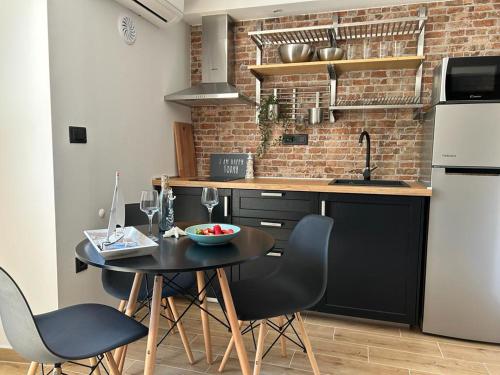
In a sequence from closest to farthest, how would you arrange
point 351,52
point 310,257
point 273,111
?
point 310,257 → point 351,52 → point 273,111

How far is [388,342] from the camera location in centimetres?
239

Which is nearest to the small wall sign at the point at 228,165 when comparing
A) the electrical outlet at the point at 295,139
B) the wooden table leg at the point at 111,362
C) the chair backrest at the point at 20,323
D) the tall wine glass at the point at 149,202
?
the electrical outlet at the point at 295,139

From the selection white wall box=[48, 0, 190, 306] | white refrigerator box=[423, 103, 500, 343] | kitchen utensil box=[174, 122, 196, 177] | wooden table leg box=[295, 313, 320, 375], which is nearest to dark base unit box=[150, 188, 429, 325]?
white refrigerator box=[423, 103, 500, 343]

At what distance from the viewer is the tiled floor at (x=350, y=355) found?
2064 millimetres

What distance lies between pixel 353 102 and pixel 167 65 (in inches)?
63.4

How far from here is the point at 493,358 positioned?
222 cm

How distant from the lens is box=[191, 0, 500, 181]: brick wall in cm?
278

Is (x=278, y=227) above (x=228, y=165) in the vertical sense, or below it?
below

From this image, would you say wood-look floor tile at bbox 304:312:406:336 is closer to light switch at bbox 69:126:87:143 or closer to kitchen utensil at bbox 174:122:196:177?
kitchen utensil at bbox 174:122:196:177

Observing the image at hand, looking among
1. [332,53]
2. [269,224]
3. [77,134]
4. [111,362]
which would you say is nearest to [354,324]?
[269,224]

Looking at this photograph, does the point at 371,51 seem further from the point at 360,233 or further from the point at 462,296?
the point at 462,296

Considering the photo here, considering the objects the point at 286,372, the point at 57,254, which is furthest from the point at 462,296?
the point at 57,254

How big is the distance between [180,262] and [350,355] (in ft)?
4.60

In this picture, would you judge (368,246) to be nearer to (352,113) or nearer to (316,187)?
(316,187)
